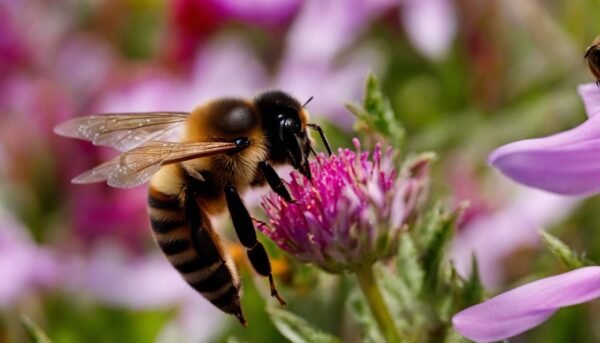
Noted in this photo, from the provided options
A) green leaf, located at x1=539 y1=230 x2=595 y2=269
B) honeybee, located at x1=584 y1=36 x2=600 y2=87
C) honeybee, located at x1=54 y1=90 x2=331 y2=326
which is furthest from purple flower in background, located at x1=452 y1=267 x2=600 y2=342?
honeybee, located at x1=54 y1=90 x2=331 y2=326

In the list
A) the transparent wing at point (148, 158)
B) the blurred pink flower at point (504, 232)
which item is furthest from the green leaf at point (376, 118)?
the blurred pink flower at point (504, 232)

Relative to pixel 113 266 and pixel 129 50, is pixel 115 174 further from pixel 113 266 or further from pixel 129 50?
pixel 129 50

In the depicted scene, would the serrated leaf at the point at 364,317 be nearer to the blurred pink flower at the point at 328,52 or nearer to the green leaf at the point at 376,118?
the green leaf at the point at 376,118

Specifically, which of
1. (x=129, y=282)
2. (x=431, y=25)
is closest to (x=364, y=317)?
(x=129, y=282)

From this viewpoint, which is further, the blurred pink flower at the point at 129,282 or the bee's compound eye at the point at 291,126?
the blurred pink flower at the point at 129,282

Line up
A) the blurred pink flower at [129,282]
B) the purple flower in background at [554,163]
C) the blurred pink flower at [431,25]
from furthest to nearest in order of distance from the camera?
the blurred pink flower at [431,25]
the blurred pink flower at [129,282]
the purple flower in background at [554,163]
